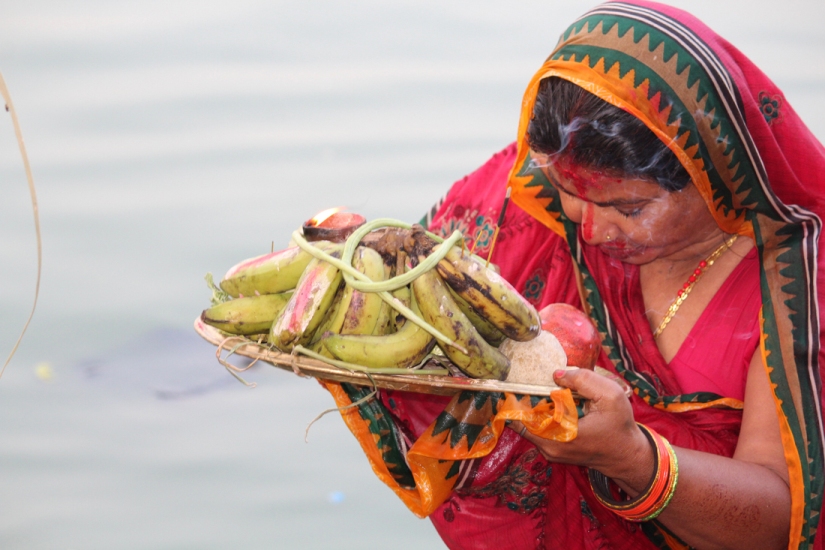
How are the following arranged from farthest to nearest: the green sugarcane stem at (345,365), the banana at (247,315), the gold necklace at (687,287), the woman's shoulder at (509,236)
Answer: the woman's shoulder at (509,236) < the gold necklace at (687,287) < the banana at (247,315) < the green sugarcane stem at (345,365)

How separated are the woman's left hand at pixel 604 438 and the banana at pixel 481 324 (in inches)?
4.5

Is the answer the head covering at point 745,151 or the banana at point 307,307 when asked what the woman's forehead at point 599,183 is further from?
the banana at point 307,307

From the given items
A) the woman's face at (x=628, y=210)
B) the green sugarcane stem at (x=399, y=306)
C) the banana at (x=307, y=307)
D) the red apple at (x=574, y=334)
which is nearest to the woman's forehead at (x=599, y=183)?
the woman's face at (x=628, y=210)

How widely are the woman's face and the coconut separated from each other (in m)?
0.26

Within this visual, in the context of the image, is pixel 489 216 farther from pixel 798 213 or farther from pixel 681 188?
pixel 798 213

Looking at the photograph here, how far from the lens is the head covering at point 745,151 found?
126 cm

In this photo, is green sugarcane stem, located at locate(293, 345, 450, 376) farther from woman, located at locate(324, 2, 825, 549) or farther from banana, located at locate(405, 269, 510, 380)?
woman, located at locate(324, 2, 825, 549)

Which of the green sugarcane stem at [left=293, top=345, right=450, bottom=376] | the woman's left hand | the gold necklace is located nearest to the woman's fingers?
the woman's left hand

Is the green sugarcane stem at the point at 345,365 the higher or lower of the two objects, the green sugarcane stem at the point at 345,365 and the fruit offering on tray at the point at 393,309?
the lower

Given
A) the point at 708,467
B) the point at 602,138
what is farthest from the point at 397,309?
the point at 708,467

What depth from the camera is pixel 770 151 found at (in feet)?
4.32

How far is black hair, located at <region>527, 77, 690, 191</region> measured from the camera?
125 cm

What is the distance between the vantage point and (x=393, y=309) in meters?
1.17

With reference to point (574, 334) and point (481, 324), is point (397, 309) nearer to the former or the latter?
point (481, 324)
